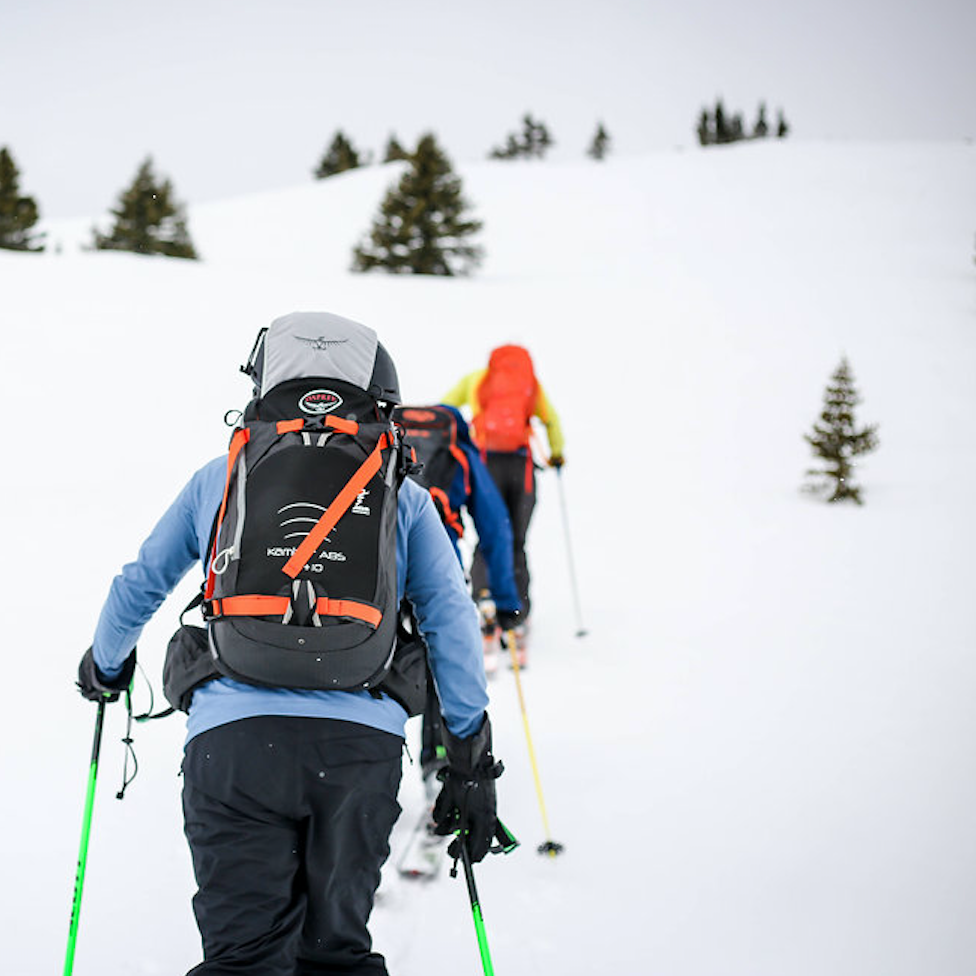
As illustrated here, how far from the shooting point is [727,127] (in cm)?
5859

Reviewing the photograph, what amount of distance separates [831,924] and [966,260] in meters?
20.7

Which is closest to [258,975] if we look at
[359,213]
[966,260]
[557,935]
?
[557,935]

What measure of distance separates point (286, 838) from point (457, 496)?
228 centimetres

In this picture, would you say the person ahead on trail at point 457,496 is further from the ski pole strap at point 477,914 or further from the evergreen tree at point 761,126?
the evergreen tree at point 761,126

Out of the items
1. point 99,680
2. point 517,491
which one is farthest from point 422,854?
point 517,491

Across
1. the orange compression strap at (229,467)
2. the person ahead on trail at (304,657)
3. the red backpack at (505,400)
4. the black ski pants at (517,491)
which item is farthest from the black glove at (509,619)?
the red backpack at (505,400)

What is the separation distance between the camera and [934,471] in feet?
39.8

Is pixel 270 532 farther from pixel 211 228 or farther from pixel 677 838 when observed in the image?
pixel 211 228

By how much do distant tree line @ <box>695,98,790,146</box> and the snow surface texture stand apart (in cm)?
3825

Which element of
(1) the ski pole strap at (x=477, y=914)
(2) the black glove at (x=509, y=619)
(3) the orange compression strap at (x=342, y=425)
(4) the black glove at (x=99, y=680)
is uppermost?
(3) the orange compression strap at (x=342, y=425)

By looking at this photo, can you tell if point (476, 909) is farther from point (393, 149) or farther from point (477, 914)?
point (393, 149)

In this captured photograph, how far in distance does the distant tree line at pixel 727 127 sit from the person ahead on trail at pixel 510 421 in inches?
2165

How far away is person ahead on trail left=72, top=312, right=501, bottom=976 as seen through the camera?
172 centimetres

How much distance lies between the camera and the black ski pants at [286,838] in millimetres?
1708
